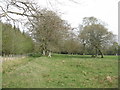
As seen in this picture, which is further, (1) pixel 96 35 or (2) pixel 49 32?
(1) pixel 96 35

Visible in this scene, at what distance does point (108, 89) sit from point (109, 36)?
2820cm

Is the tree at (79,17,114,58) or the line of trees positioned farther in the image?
the tree at (79,17,114,58)

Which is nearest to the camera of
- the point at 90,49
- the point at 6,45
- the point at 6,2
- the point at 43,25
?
the point at 43,25

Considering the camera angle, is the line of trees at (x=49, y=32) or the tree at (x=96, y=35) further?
the tree at (x=96, y=35)

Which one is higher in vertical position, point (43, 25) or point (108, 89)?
point (43, 25)

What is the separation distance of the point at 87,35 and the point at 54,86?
27838mm

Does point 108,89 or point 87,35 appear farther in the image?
point 87,35

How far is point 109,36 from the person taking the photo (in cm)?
3189

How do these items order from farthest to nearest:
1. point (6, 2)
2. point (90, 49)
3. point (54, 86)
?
point (90, 49), point (6, 2), point (54, 86)

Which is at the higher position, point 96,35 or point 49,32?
point 96,35

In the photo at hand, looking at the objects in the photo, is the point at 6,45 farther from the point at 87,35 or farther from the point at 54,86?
the point at 54,86

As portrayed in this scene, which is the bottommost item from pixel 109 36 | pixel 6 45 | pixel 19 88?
pixel 19 88

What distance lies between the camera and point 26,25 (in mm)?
7020

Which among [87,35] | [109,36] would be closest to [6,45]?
[87,35]
